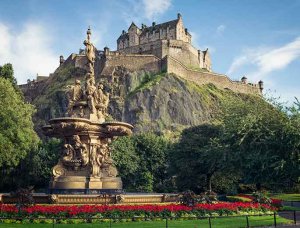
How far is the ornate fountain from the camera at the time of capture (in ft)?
67.4

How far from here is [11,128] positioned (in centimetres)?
3312

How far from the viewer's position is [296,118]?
100ft

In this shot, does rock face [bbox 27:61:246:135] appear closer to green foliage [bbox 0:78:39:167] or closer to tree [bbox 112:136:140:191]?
tree [bbox 112:136:140:191]

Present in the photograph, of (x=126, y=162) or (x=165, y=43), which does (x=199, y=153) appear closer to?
(x=126, y=162)

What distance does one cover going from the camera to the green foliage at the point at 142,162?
44500 millimetres

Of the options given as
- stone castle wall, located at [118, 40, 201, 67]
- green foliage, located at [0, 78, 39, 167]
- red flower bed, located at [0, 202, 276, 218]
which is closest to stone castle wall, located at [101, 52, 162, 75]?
stone castle wall, located at [118, 40, 201, 67]

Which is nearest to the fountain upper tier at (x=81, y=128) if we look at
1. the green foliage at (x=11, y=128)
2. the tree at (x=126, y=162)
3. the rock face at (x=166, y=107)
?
the green foliage at (x=11, y=128)

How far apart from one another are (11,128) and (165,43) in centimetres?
7019

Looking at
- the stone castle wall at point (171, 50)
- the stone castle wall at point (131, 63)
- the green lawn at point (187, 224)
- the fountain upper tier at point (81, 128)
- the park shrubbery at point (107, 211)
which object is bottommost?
the green lawn at point (187, 224)

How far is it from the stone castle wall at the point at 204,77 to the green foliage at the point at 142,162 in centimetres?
4329

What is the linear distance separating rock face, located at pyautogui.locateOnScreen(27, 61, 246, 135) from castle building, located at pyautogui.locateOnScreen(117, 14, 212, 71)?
38.3ft

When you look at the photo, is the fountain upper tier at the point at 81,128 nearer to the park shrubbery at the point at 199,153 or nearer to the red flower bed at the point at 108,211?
the red flower bed at the point at 108,211

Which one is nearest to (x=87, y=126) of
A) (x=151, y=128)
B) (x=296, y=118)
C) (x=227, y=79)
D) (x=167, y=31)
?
(x=296, y=118)

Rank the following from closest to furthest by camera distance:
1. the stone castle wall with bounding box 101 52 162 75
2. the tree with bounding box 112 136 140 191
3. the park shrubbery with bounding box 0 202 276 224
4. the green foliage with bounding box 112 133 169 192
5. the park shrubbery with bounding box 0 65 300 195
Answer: the park shrubbery with bounding box 0 202 276 224 < the park shrubbery with bounding box 0 65 300 195 < the tree with bounding box 112 136 140 191 < the green foliage with bounding box 112 133 169 192 < the stone castle wall with bounding box 101 52 162 75
